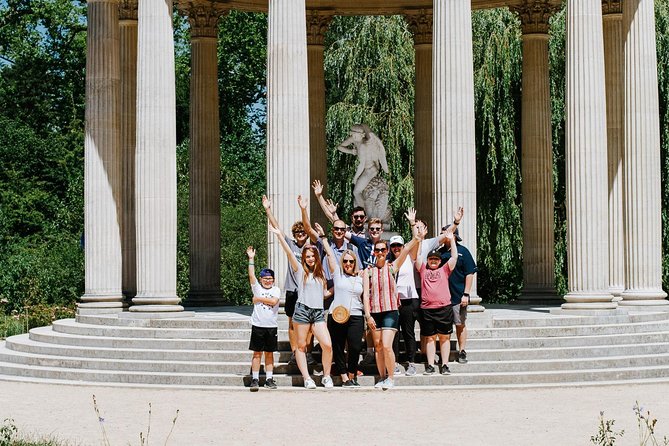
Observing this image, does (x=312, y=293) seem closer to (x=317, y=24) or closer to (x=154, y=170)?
(x=154, y=170)

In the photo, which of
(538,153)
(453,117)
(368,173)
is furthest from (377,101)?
(453,117)

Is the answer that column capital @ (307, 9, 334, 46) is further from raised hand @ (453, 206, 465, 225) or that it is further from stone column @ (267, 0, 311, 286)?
raised hand @ (453, 206, 465, 225)

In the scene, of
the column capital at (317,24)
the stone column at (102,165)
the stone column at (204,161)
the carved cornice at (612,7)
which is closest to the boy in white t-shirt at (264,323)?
the stone column at (102,165)

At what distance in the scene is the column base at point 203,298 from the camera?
80188 millimetres

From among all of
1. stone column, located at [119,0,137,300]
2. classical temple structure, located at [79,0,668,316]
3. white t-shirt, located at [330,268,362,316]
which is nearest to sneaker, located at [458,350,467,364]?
white t-shirt, located at [330,268,362,316]

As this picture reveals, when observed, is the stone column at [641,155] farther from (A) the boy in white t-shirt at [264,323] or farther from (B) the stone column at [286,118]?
(A) the boy in white t-shirt at [264,323]

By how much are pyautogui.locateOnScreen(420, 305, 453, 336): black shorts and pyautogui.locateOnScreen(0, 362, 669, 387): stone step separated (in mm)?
1965

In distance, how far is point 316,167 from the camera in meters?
84.4

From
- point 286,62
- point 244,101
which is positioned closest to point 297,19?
point 286,62

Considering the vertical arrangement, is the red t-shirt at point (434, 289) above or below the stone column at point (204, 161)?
below

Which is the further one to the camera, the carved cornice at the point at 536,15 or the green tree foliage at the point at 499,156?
the green tree foliage at the point at 499,156

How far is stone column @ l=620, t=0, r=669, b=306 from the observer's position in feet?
229

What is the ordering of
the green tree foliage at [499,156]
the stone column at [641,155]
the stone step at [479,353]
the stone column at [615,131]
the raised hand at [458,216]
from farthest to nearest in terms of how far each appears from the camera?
the green tree foliage at [499,156]
the stone column at [615,131]
the stone column at [641,155]
the stone step at [479,353]
the raised hand at [458,216]

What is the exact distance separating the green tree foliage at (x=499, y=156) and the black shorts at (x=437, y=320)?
1827 inches
